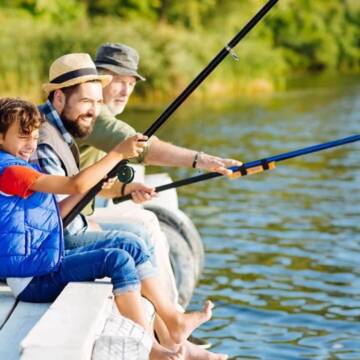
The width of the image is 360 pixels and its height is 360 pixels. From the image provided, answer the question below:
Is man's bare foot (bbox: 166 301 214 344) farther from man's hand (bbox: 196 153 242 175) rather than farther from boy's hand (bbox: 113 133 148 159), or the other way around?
boy's hand (bbox: 113 133 148 159)

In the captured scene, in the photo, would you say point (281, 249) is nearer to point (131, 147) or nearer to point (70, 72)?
point (70, 72)

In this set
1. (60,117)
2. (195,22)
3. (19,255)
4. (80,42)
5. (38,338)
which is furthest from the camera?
(195,22)

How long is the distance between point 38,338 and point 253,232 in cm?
772

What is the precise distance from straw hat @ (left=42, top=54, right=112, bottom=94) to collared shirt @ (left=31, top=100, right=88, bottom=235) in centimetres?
11

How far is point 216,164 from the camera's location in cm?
588

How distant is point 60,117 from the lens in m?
5.52

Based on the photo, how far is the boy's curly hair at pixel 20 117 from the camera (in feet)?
15.9

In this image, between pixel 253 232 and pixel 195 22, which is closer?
pixel 253 232

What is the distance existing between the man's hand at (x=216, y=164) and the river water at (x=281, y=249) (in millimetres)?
1630

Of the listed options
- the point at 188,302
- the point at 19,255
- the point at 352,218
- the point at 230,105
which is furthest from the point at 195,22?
the point at 19,255

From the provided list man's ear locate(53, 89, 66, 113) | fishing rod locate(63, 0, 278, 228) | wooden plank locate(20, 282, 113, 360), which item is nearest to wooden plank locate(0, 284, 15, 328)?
wooden plank locate(20, 282, 113, 360)

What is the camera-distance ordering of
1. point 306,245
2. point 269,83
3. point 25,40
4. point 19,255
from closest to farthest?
point 19,255 < point 306,245 < point 25,40 < point 269,83

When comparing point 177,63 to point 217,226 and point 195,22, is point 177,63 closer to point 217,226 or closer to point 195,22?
point 195,22

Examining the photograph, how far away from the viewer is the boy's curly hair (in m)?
4.85
